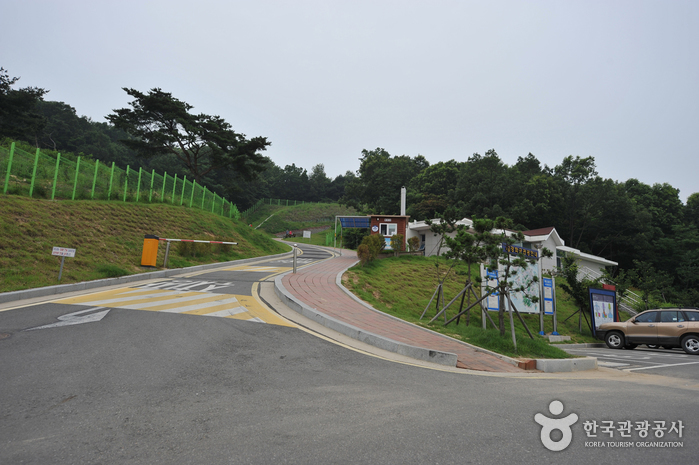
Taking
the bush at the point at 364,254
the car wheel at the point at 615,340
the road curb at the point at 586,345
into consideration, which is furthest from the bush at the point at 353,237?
the car wheel at the point at 615,340

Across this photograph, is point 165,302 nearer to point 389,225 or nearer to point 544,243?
point 389,225

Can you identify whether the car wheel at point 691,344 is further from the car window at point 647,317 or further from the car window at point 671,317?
the car window at point 647,317

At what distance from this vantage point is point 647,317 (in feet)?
45.9

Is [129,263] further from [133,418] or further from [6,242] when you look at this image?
[133,418]

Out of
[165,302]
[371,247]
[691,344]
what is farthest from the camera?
[371,247]

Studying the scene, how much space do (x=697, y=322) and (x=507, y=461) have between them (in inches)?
579

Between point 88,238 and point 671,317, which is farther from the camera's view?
point 88,238

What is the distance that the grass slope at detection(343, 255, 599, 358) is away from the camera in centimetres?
890

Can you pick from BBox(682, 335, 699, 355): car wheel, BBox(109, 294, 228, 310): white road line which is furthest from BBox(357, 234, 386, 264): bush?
BBox(682, 335, 699, 355): car wheel

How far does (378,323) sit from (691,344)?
1175cm

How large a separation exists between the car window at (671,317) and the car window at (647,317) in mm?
226

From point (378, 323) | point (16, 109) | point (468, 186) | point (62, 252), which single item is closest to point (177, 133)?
point (16, 109)

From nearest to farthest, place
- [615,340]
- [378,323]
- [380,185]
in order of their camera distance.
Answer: [378,323]
[615,340]
[380,185]

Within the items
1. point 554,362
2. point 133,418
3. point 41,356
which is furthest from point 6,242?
point 554,362
